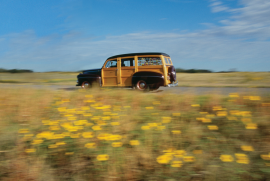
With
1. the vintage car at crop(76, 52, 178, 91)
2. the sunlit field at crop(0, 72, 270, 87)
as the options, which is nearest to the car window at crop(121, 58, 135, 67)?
the vintage car at crop(76, 52, 178, 91)

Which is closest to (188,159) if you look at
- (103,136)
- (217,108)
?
(103,136)

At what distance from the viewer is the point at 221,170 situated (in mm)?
2936

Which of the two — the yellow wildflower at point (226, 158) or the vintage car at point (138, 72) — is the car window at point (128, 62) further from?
the yellow wildflower at point (226, 158)

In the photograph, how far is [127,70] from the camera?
10547 mm

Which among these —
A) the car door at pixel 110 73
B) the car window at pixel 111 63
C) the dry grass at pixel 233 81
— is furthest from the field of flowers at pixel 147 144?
the car window at pixel 111 63

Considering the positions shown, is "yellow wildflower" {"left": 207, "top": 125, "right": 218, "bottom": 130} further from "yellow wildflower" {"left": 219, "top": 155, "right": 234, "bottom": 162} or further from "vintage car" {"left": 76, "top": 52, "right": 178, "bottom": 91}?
"vintage car" {"left": 76, "top": 52, "right": 178, "bottom": 91}

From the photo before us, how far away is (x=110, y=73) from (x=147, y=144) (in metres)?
7.82

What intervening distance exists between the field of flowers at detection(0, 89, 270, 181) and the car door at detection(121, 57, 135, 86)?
18.4 ft

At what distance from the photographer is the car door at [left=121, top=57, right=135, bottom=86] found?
10453 millimetres

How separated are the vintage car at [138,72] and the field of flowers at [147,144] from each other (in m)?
5.12

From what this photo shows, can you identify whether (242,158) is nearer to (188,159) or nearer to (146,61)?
(188,159)

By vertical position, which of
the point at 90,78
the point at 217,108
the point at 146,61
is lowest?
the point at 217,108

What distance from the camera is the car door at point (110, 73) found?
10844 millimetres

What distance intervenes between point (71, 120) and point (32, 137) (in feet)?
2.56
